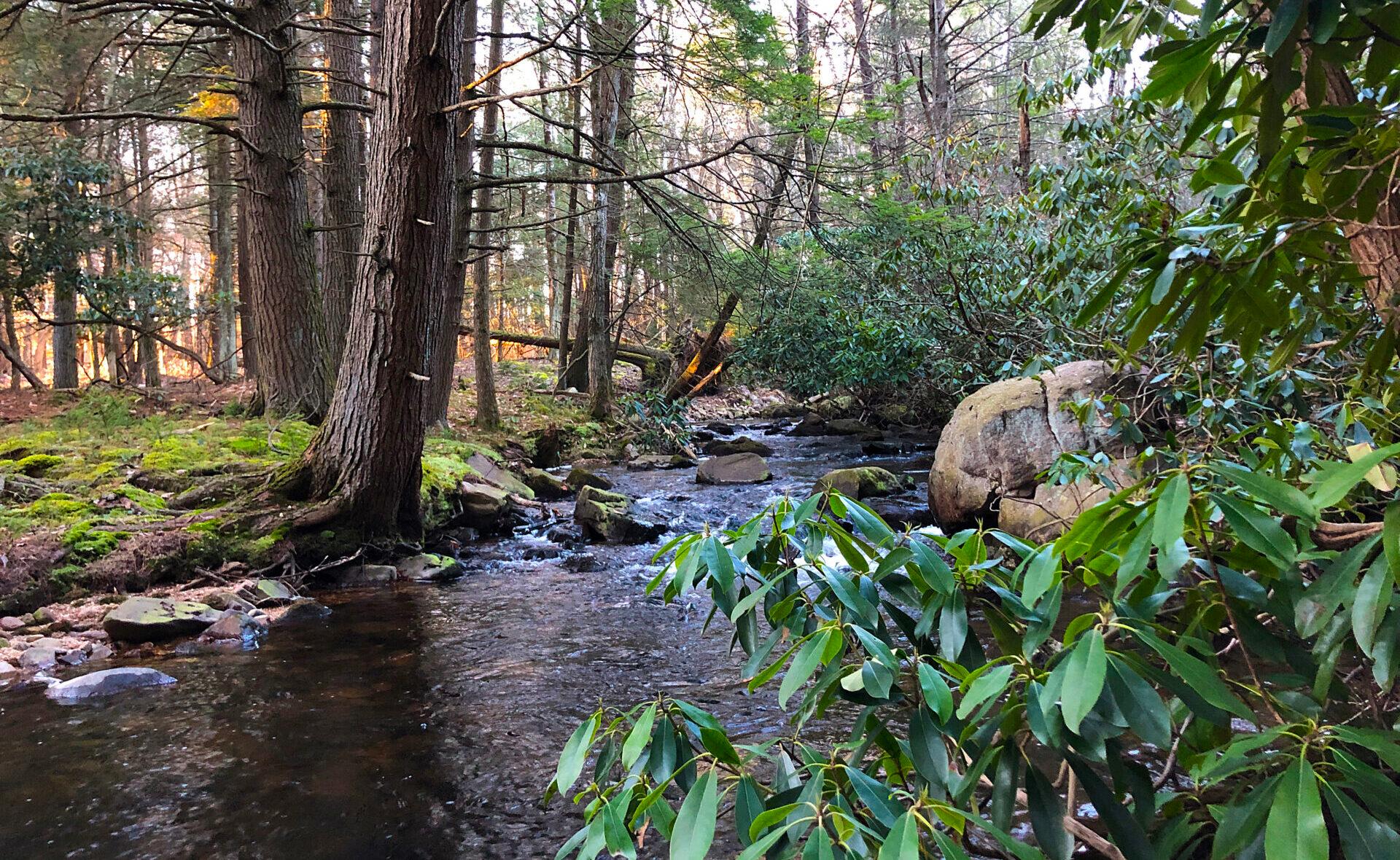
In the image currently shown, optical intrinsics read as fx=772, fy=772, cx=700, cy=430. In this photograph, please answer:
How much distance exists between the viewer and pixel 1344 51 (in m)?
1.10

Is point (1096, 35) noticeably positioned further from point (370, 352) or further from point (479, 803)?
point (370, 352)

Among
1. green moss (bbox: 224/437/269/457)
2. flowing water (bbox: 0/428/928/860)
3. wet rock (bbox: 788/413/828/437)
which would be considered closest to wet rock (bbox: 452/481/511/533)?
green moss (bbox: 224/437/269/457)

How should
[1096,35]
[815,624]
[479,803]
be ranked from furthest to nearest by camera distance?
[479,803], [815,624], [1096,35]

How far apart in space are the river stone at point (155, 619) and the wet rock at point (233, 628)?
2.6 inches

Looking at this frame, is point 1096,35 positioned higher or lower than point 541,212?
lower

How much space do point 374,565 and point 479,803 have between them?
3.69 meters

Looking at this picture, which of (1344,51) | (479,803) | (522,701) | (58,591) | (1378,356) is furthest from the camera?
(58,591)

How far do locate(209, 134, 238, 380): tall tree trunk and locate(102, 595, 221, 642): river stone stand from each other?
30.6 ft

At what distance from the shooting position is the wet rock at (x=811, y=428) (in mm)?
17062

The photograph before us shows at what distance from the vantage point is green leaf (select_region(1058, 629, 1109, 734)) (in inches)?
33.8

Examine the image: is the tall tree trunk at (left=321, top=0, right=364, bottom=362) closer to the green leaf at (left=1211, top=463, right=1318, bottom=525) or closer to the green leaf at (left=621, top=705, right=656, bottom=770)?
the green leaf at (left=621, top=705, right=656, bottom=770)

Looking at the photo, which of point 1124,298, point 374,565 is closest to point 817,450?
point 1124,298

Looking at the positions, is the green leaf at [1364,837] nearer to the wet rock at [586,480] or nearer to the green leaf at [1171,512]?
the green leaf at [1171,512]

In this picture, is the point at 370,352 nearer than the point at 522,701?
No
